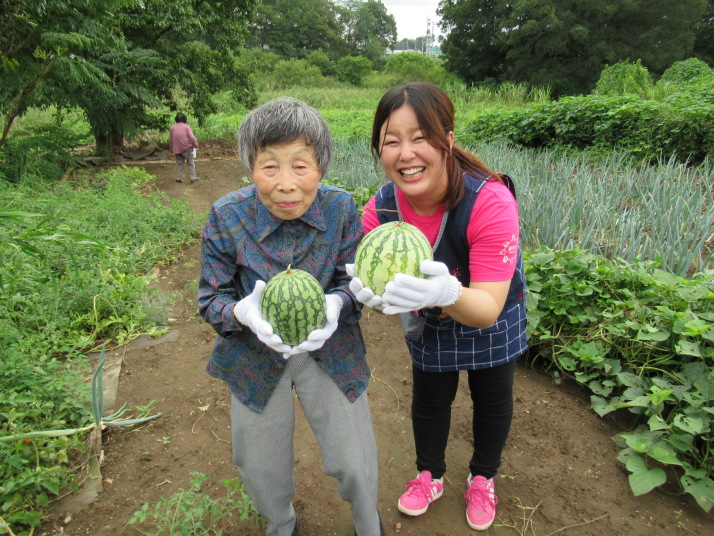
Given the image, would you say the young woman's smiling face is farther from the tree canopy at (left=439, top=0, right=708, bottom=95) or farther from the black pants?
the tree canopy at (left=439, top=0, right=708, bottom=95)

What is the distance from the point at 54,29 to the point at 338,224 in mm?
5796

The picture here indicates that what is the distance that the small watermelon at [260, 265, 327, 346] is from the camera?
1400 mm

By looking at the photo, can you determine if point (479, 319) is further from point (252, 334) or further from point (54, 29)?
point (54, 29)

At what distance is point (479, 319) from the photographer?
146cm

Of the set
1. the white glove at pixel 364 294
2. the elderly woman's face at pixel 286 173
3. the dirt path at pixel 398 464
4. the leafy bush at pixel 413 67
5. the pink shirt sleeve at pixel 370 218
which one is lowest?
the dirt path at pixel 398 464

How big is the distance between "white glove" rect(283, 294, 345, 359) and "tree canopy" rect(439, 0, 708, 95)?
84.4 feet

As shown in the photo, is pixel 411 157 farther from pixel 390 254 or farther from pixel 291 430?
pixel 291 430

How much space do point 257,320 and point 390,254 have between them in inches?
17.7

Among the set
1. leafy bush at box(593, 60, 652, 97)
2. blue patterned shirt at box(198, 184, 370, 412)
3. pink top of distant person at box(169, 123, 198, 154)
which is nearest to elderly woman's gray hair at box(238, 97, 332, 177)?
blue patterned shirt at box(198, 184, 370, 412)

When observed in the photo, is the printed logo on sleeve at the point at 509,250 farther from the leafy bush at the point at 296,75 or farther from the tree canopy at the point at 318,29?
the tree canopy at the point at 318,29

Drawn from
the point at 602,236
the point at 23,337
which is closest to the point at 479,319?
the point at 602,236

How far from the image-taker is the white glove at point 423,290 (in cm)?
131

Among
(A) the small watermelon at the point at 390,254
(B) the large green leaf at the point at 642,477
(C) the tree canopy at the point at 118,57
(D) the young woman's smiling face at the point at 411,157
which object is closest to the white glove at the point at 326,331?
(A) the small watermelon at the point at 390,254

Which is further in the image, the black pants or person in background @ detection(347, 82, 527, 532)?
the black pants
